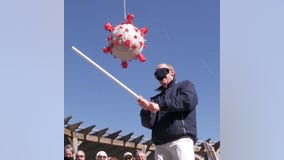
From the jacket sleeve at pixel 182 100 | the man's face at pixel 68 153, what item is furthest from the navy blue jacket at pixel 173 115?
the man's face at pixel 68 153

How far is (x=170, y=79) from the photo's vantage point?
87.6 inches

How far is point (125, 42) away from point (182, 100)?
39 cm

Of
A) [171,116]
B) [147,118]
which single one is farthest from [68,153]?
[171,116]

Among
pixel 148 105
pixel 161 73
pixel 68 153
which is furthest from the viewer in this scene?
pixel 68 153

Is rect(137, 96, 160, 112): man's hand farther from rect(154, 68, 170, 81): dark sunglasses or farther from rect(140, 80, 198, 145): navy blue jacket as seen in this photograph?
rect(154, 68, 170, 81): dark sunglasses

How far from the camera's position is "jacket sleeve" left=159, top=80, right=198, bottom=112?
2.09 meters

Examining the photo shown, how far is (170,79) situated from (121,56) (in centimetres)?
26

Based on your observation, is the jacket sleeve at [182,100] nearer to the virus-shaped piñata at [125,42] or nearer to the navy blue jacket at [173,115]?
the navy blue jacket at [173,115]

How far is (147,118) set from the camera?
2211 mm

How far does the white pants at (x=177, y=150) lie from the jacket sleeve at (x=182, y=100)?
0.15 meters

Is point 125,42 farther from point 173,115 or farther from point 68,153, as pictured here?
point 68,153

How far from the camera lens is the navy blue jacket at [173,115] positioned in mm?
2105

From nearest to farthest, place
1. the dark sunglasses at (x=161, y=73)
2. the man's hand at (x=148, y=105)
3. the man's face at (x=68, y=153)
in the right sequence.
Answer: the man's hand at (x=148, y=105) < the dark sunglasses at (x=161, y=73) < the man's face at (x=68, y=153)
